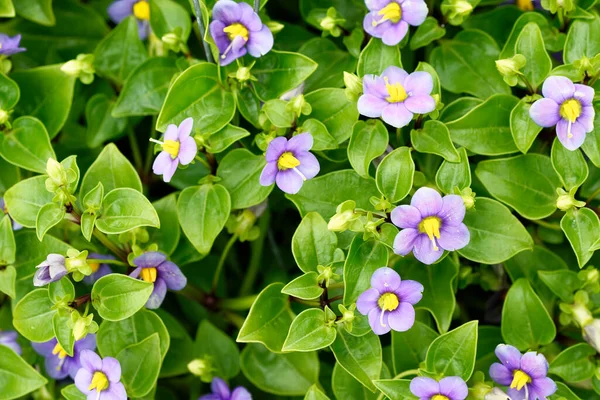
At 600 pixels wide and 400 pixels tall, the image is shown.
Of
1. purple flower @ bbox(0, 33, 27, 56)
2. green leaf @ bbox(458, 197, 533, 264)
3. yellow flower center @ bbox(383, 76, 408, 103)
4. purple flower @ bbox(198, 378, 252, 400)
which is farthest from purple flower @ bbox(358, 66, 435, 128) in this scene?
purple flower @ bbox(0, 33, 27, 56)

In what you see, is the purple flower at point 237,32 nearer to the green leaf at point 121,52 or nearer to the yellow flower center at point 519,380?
the green leaf at point 121,52

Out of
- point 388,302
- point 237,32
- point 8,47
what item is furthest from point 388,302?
point 8,47

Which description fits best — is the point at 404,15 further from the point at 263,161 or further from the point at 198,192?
the point at 198,192

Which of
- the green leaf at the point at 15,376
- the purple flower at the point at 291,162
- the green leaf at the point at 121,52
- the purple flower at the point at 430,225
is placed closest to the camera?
the purple flower at the point at 430,225

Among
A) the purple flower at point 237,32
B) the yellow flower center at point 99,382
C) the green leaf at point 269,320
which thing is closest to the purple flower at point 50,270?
the yellow flower center at point 99,382

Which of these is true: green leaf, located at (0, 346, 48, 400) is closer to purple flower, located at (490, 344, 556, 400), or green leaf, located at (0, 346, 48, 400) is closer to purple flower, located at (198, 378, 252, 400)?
purple flower, located at (198, 378, 252, 400)

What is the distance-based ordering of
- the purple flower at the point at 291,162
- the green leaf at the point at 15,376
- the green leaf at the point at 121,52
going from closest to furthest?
the purple flower at the point at 291,162
the green leaf at the point at 15,376
the green leaf at the point at 121,52
